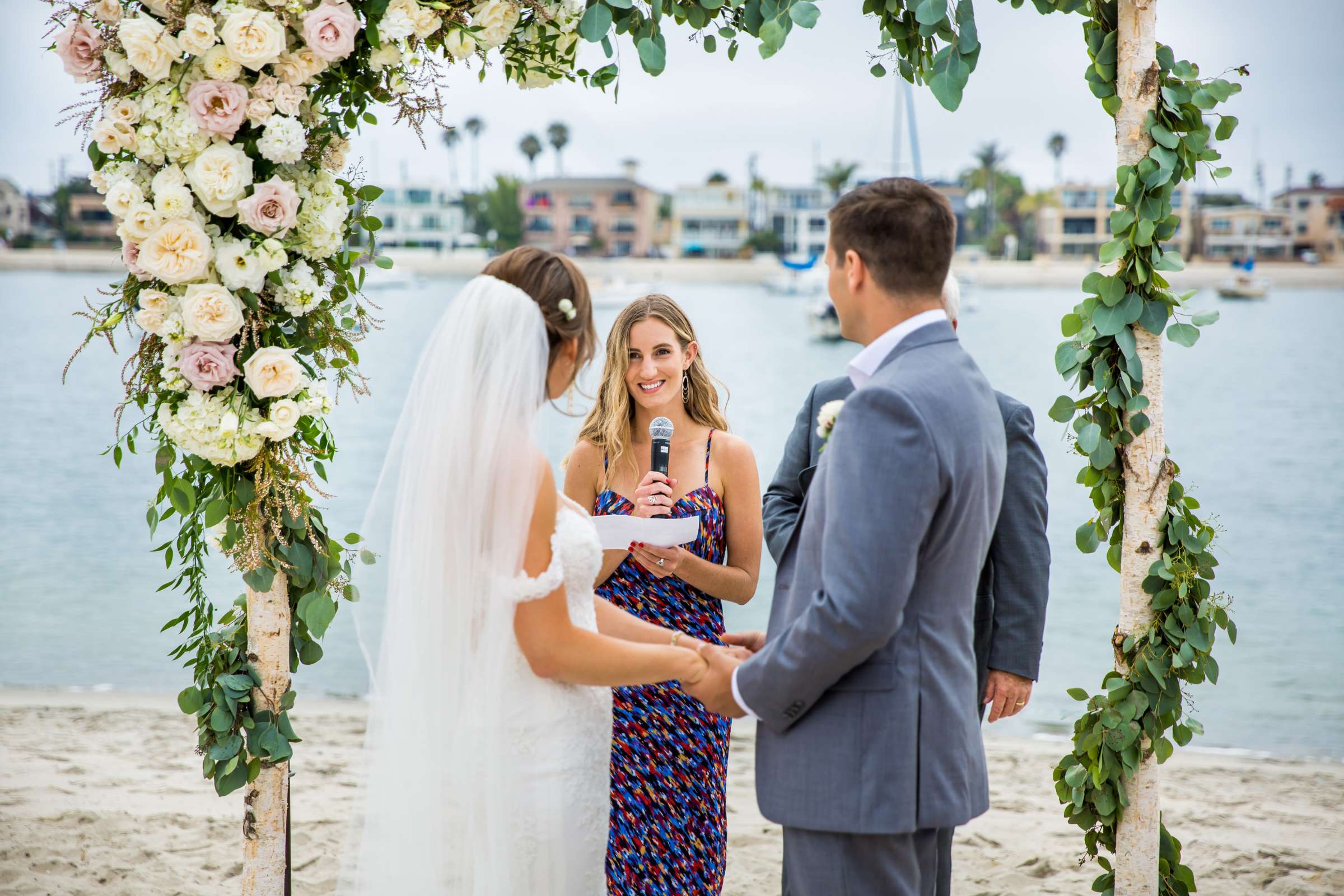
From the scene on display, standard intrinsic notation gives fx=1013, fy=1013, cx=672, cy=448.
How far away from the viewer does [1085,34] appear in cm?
297

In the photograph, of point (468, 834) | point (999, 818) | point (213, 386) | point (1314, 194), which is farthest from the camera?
point (1314, 194)

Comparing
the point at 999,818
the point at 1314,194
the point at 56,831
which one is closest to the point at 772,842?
the point at 999,818

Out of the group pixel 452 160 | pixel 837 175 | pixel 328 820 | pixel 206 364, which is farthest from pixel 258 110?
pixel 837 175

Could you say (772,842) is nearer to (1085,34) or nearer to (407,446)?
(407,446)

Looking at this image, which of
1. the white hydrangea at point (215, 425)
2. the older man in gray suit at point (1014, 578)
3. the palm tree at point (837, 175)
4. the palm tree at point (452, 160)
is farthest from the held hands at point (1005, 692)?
the palm tree at point (837, 175)

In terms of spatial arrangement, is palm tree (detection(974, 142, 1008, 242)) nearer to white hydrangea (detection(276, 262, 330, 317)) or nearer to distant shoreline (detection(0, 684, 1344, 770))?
distant shoreline (detection(0, 684, 1344, 770))

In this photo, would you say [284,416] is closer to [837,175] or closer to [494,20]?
[494,20]

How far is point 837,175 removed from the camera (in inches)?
2881

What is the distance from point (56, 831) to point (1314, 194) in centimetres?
8033

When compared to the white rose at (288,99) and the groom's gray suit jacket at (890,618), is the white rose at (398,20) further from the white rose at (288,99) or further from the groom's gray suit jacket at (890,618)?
the groom's gray suit jacket at (890,618)

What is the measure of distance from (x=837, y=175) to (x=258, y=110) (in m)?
74.2

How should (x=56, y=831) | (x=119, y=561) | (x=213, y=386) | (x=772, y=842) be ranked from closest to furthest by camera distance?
(x=213, y=386) < (x=56, y=831) < (x=772, y=842) < (x=119, y=561)

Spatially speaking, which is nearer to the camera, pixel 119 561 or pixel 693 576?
pixel 693 576

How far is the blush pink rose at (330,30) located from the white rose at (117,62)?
18.4 inches
